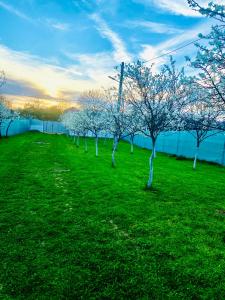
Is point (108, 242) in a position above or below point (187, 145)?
below

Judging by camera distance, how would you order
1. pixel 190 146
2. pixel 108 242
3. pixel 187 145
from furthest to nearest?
pixel 187 145, pixel 190 146, pixel 108 242

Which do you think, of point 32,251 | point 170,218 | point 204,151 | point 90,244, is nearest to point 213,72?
point 170,218

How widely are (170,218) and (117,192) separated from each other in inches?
142

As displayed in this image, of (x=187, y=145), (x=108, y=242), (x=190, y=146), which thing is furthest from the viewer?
(x=187, y=145)

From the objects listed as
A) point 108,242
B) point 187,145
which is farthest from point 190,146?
point 108,242

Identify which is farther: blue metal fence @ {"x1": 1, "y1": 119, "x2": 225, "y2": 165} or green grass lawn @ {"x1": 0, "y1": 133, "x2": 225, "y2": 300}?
blue metal fence @ {"x1": 1, "y1": 119, "x2": 225, "y2": 165}

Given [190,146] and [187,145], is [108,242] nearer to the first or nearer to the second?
[190,146]

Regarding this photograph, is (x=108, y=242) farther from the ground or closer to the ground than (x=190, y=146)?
closer to the ground

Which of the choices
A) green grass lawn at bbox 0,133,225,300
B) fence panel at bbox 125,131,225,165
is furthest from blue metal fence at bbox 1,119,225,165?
green grass lawn at bbox 0,133,225,300

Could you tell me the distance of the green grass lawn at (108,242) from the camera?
4875mm

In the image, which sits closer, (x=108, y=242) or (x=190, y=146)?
(x=108, y=242)

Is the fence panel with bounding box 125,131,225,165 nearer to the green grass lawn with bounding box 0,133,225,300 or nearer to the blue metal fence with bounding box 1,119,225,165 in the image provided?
the blue metal fence with bounding box 1,119,225,165

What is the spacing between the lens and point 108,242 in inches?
265

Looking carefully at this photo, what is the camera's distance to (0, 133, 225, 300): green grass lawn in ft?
16.0
